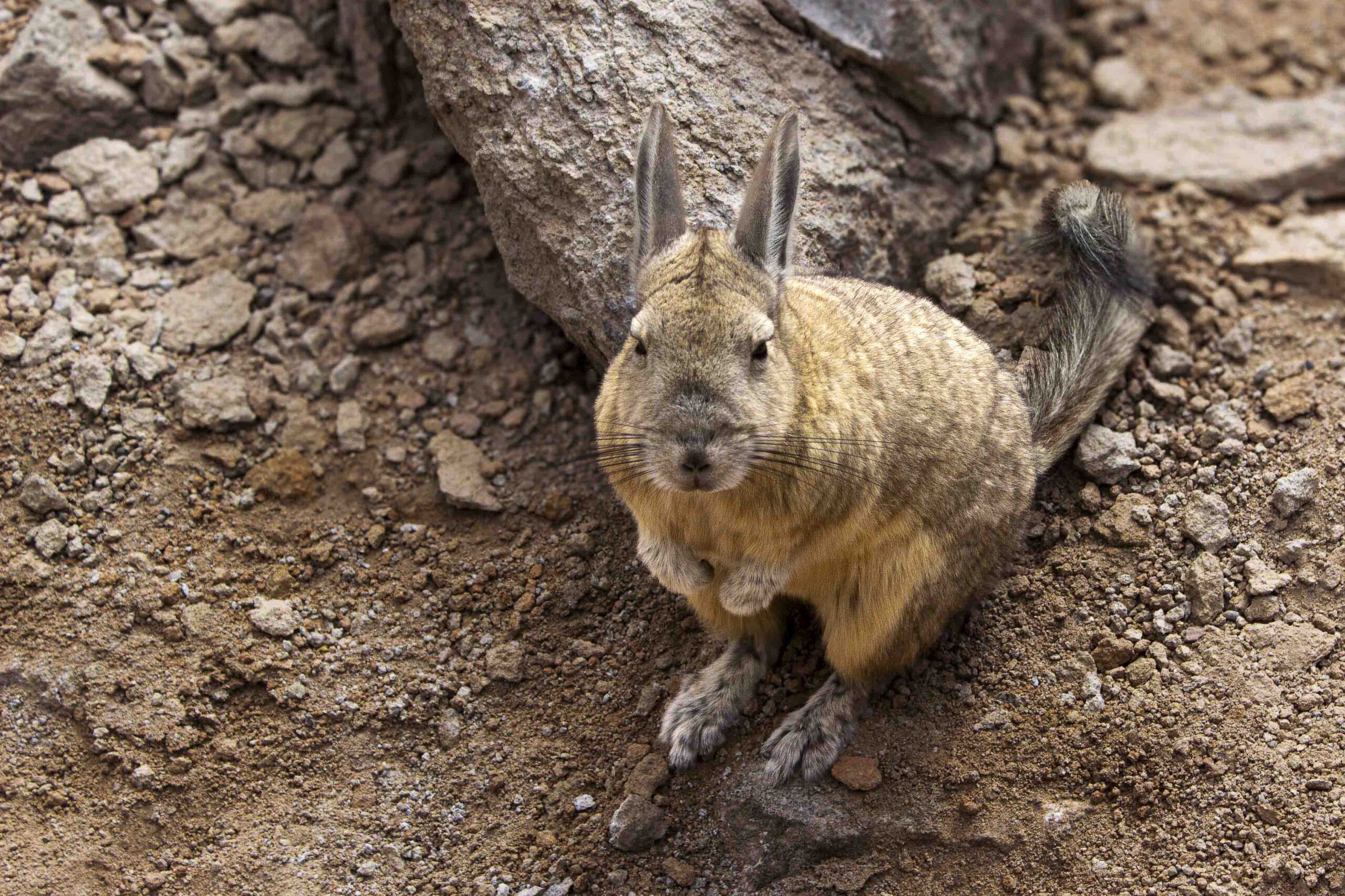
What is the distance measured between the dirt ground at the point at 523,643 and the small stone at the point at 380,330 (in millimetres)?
61

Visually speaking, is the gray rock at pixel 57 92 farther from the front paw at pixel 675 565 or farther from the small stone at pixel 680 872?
the small stone at pixel 680 872

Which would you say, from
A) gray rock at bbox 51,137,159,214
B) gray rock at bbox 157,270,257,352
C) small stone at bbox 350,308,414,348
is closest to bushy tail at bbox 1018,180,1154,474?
small stone at bbox 350,308,414,348

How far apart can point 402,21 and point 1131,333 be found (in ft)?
12.8

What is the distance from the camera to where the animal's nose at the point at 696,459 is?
15.6ft

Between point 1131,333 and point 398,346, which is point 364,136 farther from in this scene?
point 1131,333

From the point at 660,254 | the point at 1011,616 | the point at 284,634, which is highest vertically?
the point at 660,254

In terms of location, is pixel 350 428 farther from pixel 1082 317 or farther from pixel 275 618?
pixel 1082 317

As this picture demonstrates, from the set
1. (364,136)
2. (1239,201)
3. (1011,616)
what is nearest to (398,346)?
(364,136)

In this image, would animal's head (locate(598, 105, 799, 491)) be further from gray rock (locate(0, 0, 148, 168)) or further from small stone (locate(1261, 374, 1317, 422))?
gray rock (locate(0, 0, 148, 168))

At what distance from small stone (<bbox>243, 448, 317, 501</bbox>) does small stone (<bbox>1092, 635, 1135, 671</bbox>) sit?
3.86m

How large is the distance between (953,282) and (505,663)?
10.1 feet

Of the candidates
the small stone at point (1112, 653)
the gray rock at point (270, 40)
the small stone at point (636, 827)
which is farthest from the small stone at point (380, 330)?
the small stone at point (1112, 653)

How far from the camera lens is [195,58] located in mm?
7516

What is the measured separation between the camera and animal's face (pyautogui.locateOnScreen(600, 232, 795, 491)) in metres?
4.84
